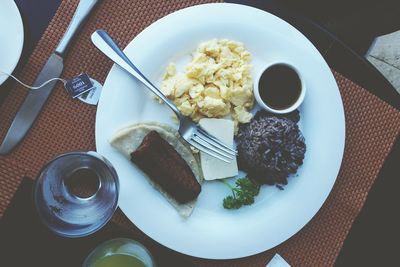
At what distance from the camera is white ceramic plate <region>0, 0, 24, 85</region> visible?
1.31 metres

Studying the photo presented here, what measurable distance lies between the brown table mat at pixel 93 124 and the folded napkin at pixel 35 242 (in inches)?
2.1

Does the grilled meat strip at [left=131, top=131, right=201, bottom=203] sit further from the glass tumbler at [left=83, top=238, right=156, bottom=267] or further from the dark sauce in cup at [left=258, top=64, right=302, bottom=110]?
the dark sauce in cup at [left=258, top=64, right=302, bottom=110]

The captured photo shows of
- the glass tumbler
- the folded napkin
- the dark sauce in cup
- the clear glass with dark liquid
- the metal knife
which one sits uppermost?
the dark sauce in cup

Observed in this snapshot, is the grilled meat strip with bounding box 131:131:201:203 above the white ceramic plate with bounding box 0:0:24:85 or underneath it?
underneath

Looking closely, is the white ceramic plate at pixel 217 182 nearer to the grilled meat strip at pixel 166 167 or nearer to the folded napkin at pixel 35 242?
the grilled meat strip at pixel 166 167

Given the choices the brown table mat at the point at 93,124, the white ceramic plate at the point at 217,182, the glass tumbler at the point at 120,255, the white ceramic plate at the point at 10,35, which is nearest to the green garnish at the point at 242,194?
the white ceramic plate at the point at 217,182

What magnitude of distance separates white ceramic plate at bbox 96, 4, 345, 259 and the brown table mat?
0.06m

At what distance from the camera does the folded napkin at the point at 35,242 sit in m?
1.43

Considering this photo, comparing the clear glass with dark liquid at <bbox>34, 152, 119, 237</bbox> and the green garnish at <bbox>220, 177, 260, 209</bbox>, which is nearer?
the clear glass with dark liquid at <bbox>34, 152, 119, 237</bbox>

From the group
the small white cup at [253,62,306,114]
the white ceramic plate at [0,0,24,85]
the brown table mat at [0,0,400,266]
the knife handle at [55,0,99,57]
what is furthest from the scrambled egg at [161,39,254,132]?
the white ceramic plate at [0,0,24,85]

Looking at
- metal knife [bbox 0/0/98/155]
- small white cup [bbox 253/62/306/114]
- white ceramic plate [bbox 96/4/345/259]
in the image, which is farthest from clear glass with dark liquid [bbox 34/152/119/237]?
small white cup [bbox 253/62/306/114]

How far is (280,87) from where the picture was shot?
1393 millimetres

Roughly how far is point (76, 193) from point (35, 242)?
0.20 m

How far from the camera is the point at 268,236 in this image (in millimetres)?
1425
